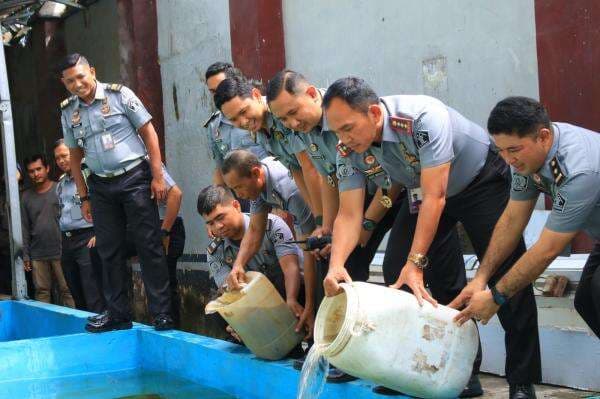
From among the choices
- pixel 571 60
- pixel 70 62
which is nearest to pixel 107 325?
pixel 70 62

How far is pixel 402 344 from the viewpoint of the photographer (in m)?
3.37

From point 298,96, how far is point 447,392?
131cm

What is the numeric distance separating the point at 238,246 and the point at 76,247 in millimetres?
2812

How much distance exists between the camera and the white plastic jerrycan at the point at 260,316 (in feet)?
14.5

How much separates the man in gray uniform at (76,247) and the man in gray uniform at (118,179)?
1.41 m

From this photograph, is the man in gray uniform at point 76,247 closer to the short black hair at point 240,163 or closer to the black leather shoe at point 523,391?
the short black hair at point 240,163

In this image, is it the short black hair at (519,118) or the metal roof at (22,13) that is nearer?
the short black hair at (519,118)

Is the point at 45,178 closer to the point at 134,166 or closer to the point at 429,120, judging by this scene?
the point at 134,166

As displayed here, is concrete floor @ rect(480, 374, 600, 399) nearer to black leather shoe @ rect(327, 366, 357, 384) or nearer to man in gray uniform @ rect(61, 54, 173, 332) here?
black leather shoe @ rect(327, 366, 357, 384)

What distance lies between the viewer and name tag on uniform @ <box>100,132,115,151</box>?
222 inches

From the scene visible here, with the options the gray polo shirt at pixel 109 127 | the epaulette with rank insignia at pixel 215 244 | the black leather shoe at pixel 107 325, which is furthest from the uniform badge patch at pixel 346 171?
the black leather shoe at pixel 107 325

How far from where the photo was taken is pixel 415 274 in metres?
3.46

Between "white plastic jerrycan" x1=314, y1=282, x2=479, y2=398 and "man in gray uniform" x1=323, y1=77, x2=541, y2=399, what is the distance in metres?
0.09

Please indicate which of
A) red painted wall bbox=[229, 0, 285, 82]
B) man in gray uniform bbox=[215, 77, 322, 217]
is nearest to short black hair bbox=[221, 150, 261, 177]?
man in gray uniform bbox=[215, 77, 322, 217]
